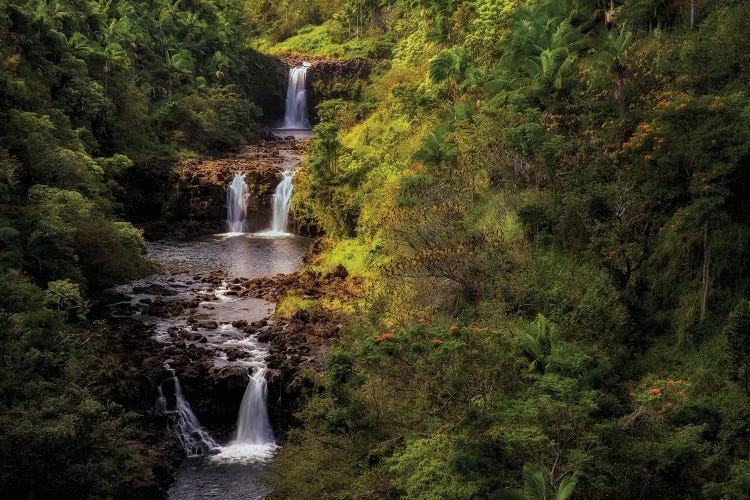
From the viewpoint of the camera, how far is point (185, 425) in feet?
55.6

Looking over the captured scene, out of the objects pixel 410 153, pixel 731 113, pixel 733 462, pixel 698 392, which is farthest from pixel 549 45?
pixel 733 462

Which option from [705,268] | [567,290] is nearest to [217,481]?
[567,290]

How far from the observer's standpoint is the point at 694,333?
12.7 m

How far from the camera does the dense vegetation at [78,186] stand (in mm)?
11656

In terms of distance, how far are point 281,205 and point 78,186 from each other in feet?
40.5

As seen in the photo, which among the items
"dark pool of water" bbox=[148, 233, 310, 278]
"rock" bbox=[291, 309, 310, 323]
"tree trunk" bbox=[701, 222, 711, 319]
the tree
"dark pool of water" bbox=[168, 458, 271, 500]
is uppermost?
"tree trunk" bbox=[701, 222, 711, 319]

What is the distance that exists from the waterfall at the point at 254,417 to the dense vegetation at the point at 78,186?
2657mm

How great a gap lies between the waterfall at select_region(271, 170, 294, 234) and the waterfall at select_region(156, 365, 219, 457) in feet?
56.4

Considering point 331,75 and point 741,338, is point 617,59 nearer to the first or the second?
point 741,338

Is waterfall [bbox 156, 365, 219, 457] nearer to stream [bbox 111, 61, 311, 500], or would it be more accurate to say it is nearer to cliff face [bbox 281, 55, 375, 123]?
stream [bbox 111, 61, 311, 500]

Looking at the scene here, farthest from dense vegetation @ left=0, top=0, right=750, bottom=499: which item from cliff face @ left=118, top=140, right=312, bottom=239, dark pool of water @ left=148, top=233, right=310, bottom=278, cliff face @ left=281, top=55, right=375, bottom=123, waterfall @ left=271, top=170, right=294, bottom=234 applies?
cliff face @ left=281, top=55, right=375, bottom=123

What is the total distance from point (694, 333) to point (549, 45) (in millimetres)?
11826

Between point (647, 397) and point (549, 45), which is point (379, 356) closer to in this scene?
point (647, 397)

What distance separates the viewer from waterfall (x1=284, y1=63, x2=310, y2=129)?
5421 cm
